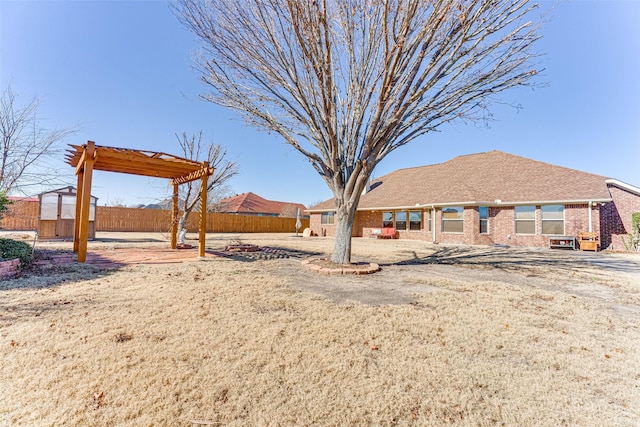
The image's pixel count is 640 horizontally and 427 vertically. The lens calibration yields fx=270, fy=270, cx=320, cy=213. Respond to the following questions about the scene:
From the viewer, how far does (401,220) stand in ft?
Result: 62.8

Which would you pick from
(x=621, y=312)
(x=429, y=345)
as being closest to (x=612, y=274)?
(x=621, y=312)

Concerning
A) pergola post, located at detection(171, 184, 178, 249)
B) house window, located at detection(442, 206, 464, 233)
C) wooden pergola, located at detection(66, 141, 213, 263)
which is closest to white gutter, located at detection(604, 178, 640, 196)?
house window, located at detection(442, 206, 464, 233)

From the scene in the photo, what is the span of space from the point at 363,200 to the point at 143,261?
1693cm

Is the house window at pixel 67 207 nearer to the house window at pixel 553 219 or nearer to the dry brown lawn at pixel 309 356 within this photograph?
the dry brown lawn at pixel 309 356

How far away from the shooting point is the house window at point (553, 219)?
13375 mm

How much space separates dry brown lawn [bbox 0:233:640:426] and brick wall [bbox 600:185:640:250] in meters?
12.2

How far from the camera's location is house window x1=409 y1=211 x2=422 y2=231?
1806cm

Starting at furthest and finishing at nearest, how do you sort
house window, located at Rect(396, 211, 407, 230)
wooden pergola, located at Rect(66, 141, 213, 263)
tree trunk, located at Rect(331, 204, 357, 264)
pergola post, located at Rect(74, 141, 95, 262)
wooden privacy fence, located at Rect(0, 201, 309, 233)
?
house window, located at Rect(396, 211, 407, 230), wooden privacy fence, located at Rect(0, 201, 309, 233), tree trunk, located at Rect(331, 204, 357, 264), wooden pergola, located at Rect(66, 141, 213, 263), pergola post, located at Rect(74, 141, 95, 262)

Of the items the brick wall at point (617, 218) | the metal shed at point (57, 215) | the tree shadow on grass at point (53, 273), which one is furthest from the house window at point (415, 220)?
the metal shed at point (57, 215)

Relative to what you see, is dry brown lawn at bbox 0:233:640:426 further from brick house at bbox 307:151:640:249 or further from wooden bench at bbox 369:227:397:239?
wooden bench at bbox 369:227:397:239

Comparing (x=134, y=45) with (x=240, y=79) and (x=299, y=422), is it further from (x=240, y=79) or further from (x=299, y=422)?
(x=299, y=422)

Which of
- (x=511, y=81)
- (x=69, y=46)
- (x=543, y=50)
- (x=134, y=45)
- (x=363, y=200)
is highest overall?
(x=134, y=45)

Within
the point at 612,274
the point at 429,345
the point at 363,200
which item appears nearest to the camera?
the point at 429,345

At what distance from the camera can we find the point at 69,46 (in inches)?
301
